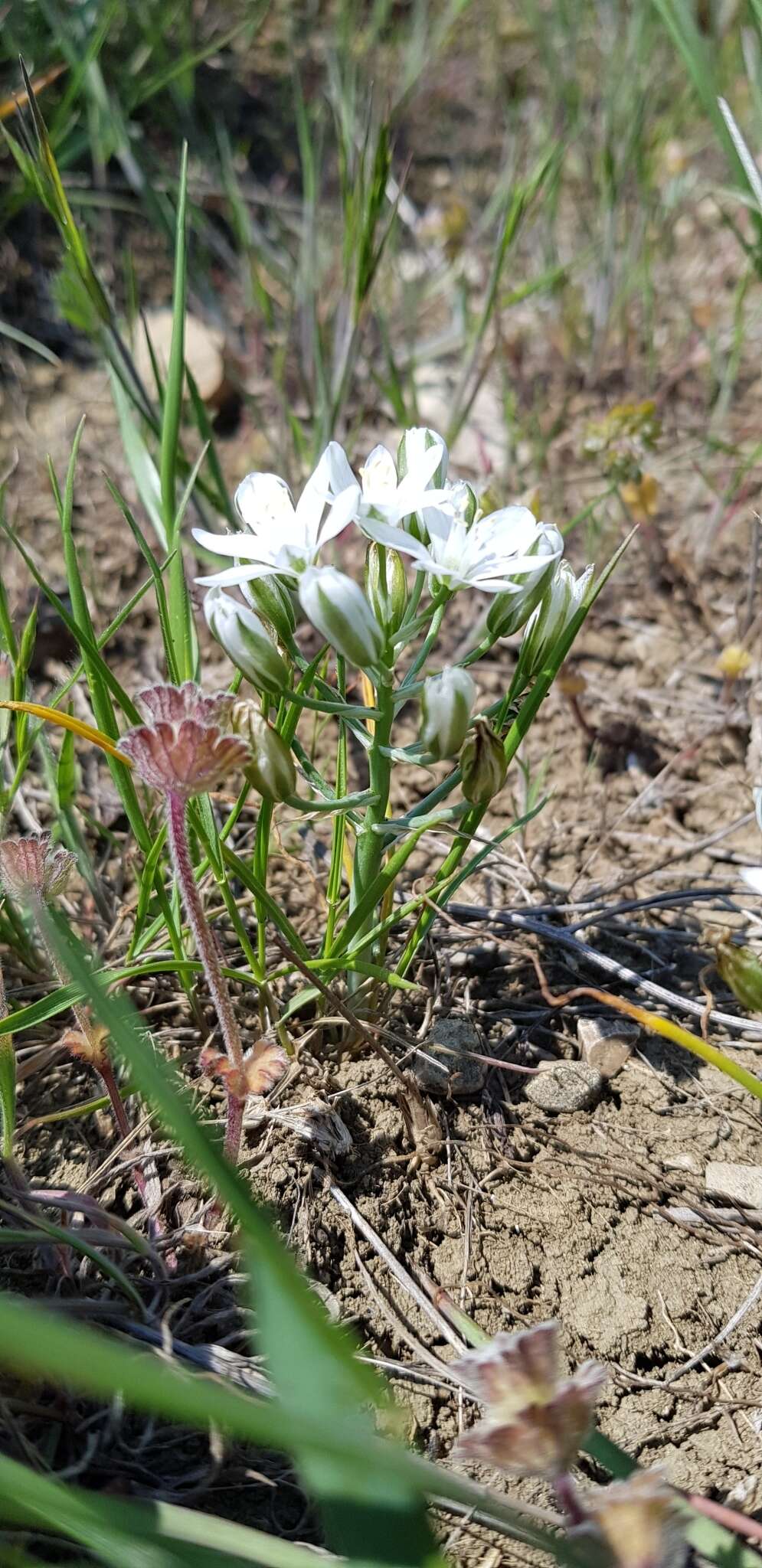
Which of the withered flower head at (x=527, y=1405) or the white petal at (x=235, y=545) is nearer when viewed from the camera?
the withered flower head at (x=527, y=1405)

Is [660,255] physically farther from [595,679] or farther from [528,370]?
[595,679]

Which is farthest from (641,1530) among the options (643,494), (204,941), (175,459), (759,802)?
(643,494)

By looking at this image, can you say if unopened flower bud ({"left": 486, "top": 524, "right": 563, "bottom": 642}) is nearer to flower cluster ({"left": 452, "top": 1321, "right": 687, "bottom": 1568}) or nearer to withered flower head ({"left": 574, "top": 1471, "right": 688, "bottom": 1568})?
flower cluster ({"left": 452, "top": 1321, "right": 687, "bottom": 1568})

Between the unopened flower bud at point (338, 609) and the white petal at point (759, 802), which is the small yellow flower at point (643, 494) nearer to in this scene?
the white petal at point (759, 802)

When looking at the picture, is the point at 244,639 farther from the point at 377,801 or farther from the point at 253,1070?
the point at 253,1070

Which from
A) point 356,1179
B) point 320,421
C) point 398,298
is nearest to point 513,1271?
point 356,1179

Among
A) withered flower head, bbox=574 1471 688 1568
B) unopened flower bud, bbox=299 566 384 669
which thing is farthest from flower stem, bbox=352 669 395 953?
withered flower head, bbox=574 1471 688 1568

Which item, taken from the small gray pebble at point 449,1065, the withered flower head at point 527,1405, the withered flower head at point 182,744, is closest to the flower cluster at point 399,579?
the withered flower head at point 182,744
